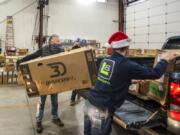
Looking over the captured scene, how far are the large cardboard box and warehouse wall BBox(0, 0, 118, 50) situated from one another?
9820 mm

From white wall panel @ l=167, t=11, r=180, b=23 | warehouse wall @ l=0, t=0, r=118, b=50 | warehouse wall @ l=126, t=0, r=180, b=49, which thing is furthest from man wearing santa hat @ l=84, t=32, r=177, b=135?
warehouse wall @ l=0, t=0, r=118, b=50

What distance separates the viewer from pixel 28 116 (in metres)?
5.53

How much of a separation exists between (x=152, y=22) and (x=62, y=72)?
9.40 m

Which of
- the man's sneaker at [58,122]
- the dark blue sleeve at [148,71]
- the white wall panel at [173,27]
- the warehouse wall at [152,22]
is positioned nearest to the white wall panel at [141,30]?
the warehouse wall at [152,22]

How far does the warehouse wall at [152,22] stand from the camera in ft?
34.8

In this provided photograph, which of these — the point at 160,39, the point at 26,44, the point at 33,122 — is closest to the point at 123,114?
the point at 33,122

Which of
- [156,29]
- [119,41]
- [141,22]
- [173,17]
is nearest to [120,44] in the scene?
[119,41]

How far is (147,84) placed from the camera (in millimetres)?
3395

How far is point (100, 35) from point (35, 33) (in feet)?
12.0

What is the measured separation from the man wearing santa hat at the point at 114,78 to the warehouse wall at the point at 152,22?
26.7ft

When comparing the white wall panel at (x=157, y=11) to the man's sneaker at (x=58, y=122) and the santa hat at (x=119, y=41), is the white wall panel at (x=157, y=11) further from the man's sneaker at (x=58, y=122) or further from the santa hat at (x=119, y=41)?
the santa hat at (x=119, y=41)

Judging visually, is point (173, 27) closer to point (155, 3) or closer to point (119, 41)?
point (155, 3)

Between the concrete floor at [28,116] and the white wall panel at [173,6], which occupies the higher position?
the white wall panel at [173,6]

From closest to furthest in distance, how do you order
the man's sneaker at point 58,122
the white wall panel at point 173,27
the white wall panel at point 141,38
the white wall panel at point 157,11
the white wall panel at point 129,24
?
A: the man's sneaker at point 58,122 < the white wall panel at point 173,27 < the white wall panel at point 157,11 < the white wall panel at point 141,38 < the white wall panel at point 129,24
